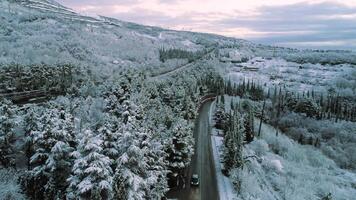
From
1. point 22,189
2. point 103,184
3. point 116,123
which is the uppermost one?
point 116,123

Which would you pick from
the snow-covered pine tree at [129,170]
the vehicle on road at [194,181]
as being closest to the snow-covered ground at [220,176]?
the vehicle on road at [194,181]

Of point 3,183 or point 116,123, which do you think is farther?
point 116,123

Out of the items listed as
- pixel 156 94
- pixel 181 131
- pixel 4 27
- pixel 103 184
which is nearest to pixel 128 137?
pixel 103 184

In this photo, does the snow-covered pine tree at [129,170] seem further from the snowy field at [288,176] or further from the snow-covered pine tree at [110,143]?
the snowy field at [288,176]

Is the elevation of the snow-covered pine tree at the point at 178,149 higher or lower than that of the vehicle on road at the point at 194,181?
higher

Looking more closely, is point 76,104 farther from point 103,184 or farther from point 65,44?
point 65,44

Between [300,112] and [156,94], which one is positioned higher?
[156,94]

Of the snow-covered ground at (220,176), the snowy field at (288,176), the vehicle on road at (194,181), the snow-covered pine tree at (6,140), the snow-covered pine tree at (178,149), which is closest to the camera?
the snow-covered pine tree at (6,140)

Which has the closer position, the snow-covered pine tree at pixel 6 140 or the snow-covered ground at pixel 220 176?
the snow-covered pine tree at pixel 6 140
